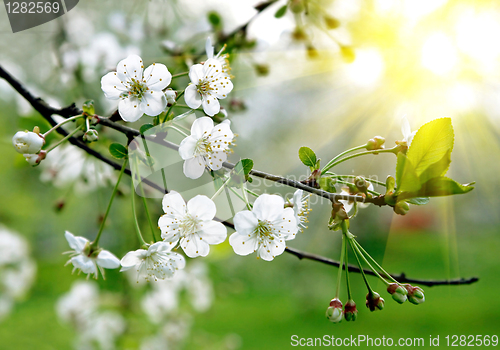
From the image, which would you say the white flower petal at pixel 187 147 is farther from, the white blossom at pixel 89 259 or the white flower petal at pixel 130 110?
the white blossom at pixel 89 259

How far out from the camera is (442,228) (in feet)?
47.0

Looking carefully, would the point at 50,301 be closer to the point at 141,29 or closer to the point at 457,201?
the point at 141,29

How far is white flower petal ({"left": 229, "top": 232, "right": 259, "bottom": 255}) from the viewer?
2.99 ft

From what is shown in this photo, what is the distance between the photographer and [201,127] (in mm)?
901

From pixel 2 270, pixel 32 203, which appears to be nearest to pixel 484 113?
pixel 2 270

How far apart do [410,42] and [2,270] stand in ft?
21.7

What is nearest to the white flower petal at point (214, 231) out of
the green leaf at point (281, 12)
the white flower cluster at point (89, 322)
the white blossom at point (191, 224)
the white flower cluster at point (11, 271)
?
the white blossom at point (191, 224)

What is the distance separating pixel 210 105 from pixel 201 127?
8cm

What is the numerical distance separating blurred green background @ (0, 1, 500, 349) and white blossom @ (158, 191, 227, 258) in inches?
34.2

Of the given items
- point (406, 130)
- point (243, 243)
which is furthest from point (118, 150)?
point (406, 130)

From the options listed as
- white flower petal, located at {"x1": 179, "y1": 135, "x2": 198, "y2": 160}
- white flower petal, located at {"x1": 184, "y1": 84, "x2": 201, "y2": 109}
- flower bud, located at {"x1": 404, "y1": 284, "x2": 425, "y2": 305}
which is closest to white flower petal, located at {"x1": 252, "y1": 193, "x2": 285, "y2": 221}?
white flower petal, located at {"x1": 179, "y1": 135, "x2": 198, "y2": 160}

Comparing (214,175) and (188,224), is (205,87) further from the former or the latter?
(188,224)

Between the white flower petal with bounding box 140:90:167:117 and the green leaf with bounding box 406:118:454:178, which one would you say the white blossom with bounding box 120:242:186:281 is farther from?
the green leaf with bounding box 406:118:454:178

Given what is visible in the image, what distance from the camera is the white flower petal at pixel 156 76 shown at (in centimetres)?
93
